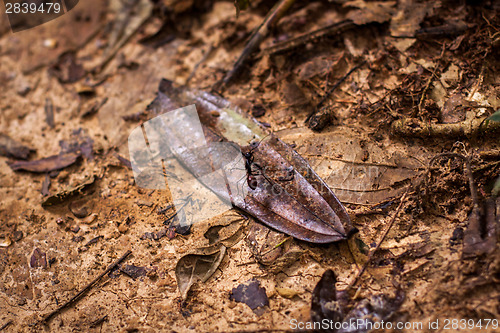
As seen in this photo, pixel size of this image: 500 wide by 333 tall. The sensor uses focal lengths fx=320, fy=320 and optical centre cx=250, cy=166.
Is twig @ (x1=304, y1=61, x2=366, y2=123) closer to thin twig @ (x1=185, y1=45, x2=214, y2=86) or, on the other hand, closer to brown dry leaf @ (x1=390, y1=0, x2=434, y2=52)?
brown dry leaf @ (x1=390, y1=0, x2=434, y2=52)

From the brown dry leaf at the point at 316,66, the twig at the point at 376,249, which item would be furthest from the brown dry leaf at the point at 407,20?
the twig at the point at 376,249

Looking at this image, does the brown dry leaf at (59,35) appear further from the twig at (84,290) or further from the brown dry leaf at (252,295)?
the brown dry leaf at (252,295)

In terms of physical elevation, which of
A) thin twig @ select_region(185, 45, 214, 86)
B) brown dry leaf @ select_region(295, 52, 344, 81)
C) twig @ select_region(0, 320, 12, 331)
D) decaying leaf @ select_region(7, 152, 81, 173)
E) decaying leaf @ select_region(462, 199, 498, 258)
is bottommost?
twig @ select_region(0, 320, 12, 331)

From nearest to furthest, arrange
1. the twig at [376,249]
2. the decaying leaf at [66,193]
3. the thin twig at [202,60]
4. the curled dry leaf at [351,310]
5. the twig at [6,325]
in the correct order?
the curled dry leaf at [351,310] → the twig at [376,249] → the twig at [6,325] → the decaying leaf at [66,193] → the thin twig at [202,60]

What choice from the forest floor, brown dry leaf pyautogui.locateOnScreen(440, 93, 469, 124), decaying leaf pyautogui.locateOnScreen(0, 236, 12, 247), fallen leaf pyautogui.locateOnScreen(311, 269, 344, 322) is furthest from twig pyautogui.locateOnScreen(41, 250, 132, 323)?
brown dry leaf pyautogui.locateOnScreen(440, 93, 469, 124)

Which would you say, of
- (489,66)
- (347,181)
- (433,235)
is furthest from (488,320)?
(489,66)

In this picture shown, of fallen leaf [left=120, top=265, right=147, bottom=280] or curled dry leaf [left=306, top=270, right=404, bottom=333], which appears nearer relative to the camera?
curled dry leaf [left=306, top=270, right=404, bottom=333]
